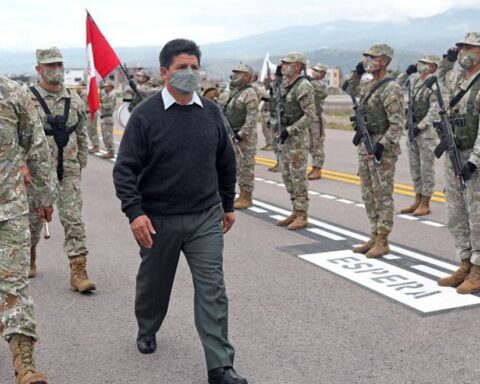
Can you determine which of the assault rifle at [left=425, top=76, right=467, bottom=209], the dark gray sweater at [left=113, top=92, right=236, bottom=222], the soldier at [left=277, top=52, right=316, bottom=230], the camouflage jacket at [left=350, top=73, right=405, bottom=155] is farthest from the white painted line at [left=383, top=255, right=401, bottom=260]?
the dark gray sweater at [left=113, top=92, right=236, bottom=222]

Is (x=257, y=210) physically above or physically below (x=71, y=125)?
below

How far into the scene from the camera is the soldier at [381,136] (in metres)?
6.78

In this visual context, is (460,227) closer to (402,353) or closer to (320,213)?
(402,353)

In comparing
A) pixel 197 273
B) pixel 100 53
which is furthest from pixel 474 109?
pixel 100 53

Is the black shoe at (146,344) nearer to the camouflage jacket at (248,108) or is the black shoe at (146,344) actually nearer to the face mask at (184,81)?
the face mask at (184,81)

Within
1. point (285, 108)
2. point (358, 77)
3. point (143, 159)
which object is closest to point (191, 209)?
point (143, 159)

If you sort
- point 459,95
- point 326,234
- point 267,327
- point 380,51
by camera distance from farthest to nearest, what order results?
point 326,234, point 380,51, point 459,95, point 267,327

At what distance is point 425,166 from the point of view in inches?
374

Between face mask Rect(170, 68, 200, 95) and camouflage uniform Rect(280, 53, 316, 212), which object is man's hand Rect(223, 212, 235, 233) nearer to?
face mask Rect(170, 68, 200, 95)

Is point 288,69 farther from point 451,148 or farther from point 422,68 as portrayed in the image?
point 451,148

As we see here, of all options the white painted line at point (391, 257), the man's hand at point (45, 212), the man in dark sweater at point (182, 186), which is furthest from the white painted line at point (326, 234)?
the man's hand at point (45, 212)

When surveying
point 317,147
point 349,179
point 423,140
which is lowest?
point 349,179

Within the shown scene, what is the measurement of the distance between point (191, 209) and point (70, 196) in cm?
223

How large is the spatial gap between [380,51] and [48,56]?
3289 mm
